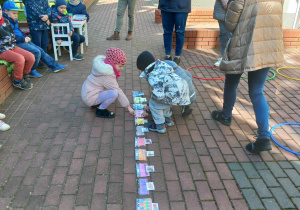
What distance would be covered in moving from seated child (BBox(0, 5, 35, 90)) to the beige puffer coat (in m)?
3.26

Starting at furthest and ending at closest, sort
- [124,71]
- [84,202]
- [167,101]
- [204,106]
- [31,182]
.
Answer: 1. [124,71]
2. [204,106]
3. [167,101]
4. [31,182]
5. [84,202]

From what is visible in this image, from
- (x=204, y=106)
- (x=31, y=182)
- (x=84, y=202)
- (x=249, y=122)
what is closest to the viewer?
(x=84, y=202)

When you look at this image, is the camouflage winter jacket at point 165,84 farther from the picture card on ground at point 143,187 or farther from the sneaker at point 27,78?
the sneaker at point 27,78

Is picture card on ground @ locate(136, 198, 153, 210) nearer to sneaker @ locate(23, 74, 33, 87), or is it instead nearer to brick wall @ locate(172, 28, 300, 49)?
sneaker @ locate(23, 74, 33, 87)

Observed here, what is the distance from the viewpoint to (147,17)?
1056cm

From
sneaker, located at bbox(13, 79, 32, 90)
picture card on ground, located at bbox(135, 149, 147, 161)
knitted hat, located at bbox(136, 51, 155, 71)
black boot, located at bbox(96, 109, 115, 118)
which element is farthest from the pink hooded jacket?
sneaker, located at bbox(13, 79, 32, 90)

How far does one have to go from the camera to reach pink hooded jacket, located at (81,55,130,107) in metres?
3.55

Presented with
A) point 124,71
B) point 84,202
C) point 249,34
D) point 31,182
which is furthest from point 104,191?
point 124,71

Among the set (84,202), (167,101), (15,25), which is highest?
(15,25)

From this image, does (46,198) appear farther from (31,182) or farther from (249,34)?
(249,34)

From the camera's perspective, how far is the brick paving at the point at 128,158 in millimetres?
2539

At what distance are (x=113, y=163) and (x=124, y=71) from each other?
2.78m

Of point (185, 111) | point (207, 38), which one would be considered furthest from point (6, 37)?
point (207, 38)

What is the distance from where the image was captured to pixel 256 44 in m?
2.76
